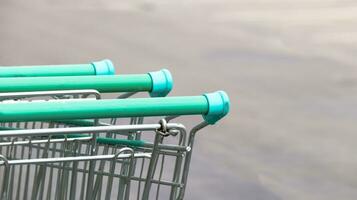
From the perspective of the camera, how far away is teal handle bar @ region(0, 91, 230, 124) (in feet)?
2.93

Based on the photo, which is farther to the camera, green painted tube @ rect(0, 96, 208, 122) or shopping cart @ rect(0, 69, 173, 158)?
shopping cart @ rect(0, 69, 173, 158)

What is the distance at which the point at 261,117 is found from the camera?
2000 millimetres

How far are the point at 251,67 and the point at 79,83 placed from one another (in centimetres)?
96

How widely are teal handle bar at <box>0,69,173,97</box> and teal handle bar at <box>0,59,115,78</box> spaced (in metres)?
0.14

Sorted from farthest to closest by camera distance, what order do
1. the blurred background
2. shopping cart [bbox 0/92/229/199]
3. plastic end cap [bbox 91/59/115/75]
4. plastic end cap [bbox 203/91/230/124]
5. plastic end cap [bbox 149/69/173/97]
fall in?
the blurred background, plastic end cap [bbox 91/59/115/75], plastic end cap [bbox 149/69/173/97], plastic end cap [bbox 203/91/230/124], shopping cart [bbox 0/92/229/199]

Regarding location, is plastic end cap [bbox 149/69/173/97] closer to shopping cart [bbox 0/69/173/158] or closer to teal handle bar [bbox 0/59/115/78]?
shopping cart [bbox 0/69/173/158]

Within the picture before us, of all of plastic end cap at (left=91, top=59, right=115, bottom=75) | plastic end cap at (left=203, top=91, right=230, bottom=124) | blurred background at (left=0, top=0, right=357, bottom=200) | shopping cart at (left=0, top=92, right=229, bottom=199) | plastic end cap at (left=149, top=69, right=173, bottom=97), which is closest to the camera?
shopping cart at (left=0, top=92, right=229, bottom=199)

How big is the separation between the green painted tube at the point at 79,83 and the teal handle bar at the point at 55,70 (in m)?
0.14

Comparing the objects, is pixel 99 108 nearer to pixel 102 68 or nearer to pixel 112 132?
pixel 112 132

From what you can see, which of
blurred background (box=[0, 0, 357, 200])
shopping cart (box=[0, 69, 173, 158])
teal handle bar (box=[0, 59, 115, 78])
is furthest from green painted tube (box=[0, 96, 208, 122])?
blurred background (box=[0, 0, 357, 200])

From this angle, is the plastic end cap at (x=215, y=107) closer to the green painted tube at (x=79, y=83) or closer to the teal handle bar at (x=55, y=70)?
the green painted tube at (x=79, y=83)

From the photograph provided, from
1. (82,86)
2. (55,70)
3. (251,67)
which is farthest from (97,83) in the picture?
(251,67)

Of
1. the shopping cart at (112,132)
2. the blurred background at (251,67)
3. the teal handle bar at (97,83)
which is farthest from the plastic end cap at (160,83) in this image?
the blurred background at (251,67)

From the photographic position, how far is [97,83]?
1107 mm
